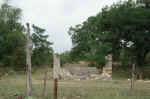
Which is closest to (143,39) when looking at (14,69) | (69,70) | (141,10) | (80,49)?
(141,10)

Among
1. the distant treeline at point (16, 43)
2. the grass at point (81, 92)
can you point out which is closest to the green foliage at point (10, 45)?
the distant treeline at point (16, 43)

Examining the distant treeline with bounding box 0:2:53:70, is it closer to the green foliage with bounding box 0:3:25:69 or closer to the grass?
the green foliage with bounding box 0:3:25:69

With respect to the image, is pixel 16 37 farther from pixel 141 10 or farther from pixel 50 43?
pixel 141 10

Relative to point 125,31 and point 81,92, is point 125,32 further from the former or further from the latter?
point 81,92

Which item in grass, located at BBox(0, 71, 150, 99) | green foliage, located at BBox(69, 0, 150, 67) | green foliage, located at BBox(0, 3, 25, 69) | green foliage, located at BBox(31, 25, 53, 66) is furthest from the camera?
green foliage, located at BBox(31, 25, 53, 66)

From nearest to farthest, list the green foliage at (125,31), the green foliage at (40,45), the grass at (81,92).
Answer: the grass at (81,92) < the green foliage at (125,31) < the green foliage at (40,45)

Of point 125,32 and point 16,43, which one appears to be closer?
point 125,32

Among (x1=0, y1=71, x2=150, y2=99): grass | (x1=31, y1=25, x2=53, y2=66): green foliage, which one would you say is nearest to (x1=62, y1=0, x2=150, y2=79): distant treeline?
(x1=31, y1=25, x2=53, y2=66): green foliage

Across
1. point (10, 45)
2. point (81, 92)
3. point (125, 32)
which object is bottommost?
point (81, 92)

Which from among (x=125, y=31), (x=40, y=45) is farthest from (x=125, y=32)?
(x=40, y=45)

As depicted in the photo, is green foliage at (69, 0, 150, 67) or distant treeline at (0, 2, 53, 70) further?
→ distant treeline at (0, 2, 53, 70)

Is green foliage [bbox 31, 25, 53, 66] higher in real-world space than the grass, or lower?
higher

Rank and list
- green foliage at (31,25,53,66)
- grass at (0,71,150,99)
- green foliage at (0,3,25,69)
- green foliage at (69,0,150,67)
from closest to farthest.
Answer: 1. grass at (0,71,150,99)
2. green foliage at (69,0,150,67)
3. green foliage at (0,3,25,69)
4. green foliage at (31,25,53,66)

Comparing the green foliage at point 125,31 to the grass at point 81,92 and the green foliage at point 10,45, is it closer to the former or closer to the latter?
the green foliage at point 10,45
